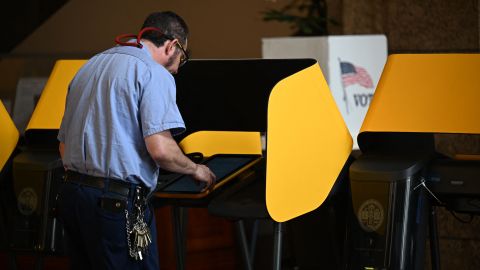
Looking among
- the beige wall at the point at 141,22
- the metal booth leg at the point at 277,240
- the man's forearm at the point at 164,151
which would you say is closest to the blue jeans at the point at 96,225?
the man's forearm at the point at 164,151

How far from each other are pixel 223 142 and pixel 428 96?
110cm

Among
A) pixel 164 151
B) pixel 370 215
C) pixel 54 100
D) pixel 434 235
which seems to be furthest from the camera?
pixel 54 100

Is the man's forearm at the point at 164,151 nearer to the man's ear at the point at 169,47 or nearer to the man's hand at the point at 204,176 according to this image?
the man's hand at the point at 204,176

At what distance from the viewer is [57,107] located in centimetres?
389

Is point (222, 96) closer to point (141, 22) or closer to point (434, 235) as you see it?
point (434, 235)

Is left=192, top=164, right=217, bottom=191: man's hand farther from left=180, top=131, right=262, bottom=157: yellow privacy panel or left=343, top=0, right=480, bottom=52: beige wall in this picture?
left=343, top=0, right=480, bottom=52: beige wall

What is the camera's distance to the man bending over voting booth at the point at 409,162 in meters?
3.06

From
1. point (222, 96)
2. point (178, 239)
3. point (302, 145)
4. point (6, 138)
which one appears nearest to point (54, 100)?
point (6, 138)

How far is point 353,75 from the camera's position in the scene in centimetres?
480

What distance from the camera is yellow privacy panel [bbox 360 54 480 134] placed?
Answer: 321 centimetres

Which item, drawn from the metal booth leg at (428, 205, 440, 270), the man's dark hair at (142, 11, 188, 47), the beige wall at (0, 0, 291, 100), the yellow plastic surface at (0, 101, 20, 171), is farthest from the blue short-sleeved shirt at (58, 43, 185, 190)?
the beige wall at (0, 0, 291, 100)

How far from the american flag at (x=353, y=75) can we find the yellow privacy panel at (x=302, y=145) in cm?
135

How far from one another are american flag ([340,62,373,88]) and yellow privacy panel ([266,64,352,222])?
1350mm

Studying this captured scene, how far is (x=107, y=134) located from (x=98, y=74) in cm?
21
